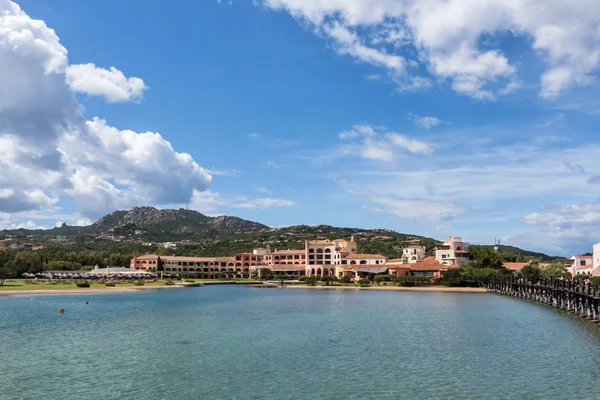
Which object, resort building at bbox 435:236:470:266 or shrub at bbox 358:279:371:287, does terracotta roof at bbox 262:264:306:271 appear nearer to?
shrub at bbox 358:279:371:287

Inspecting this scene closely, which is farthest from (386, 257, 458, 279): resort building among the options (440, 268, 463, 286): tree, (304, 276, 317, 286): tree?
(304, 276, 317, 286): tree

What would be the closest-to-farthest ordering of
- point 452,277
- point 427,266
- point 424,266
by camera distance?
point 452,277 → point 427,266 → point 424,266

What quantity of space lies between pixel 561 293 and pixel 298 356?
4829 centimetres

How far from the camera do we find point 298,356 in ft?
107

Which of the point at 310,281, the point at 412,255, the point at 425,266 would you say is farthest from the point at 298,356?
the point at 412,255

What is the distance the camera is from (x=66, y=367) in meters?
28.8

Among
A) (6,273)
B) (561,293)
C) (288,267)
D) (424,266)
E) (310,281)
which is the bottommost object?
(310,281)

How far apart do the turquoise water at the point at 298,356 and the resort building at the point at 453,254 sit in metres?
72.0

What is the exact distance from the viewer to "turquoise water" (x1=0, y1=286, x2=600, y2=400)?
24.5 metres

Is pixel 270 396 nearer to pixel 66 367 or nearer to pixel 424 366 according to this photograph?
pixel 424 366

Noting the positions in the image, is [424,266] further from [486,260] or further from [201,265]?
[201,265]

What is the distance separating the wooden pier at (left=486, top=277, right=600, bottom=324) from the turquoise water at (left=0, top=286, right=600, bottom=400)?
8.95 feet

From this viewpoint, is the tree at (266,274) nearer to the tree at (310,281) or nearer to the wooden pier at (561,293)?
the tree at (310,281)

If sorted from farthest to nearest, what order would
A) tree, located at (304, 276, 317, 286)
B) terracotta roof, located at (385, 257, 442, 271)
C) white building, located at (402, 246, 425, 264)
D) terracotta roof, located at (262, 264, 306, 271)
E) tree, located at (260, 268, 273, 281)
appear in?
terracotta roof, located at (262, 264, 306, 271)
tree, located at (260, 268, 273, 281)
white building, located at (402, 246, 425, 264)
tree, located at (304, 276, 317, 286)
terracotta roof, located at (385, 257, 442, 271)
